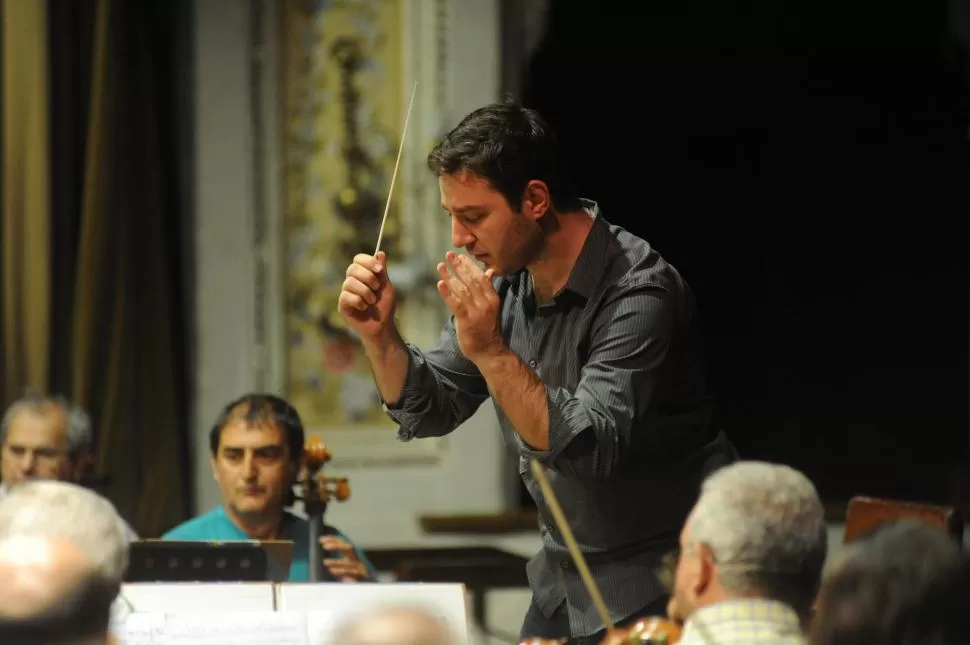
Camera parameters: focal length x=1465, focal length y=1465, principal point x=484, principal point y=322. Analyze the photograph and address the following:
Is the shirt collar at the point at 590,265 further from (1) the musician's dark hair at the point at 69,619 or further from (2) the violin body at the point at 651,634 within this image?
Answer: (1) the musician's dark hair at the point at 69,619

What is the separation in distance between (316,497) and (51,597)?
1.92 metres

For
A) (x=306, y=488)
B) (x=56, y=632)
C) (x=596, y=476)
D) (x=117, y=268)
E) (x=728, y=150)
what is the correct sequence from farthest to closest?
(x=728, y=150)
(x=117, y=268)
(x=306, y=488)
(x=596, y=476)
(x=56, y=632)

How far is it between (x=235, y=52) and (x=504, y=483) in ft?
5.28

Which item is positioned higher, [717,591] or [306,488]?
[717,591]

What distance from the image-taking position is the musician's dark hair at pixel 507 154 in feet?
7.34

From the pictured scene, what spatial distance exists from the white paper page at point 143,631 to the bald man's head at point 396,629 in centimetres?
89

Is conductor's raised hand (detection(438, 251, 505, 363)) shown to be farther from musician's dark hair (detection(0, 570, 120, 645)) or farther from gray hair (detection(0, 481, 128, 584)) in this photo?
musician's dark hair (detection(0, 570, 120, 645))

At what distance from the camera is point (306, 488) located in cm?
326

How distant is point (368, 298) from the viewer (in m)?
2.23

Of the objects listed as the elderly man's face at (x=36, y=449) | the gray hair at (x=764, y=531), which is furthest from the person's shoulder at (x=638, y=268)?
the elderly man's face at (x=36, y=449)

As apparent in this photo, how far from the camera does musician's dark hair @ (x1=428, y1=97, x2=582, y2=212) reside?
224cm

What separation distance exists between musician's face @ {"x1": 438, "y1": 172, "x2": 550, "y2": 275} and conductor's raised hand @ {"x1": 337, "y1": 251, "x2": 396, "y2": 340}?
5.1 inches

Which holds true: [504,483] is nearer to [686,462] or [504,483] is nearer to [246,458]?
[246,458]

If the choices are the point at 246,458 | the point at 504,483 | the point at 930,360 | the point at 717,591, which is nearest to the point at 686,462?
the point at 717,591
